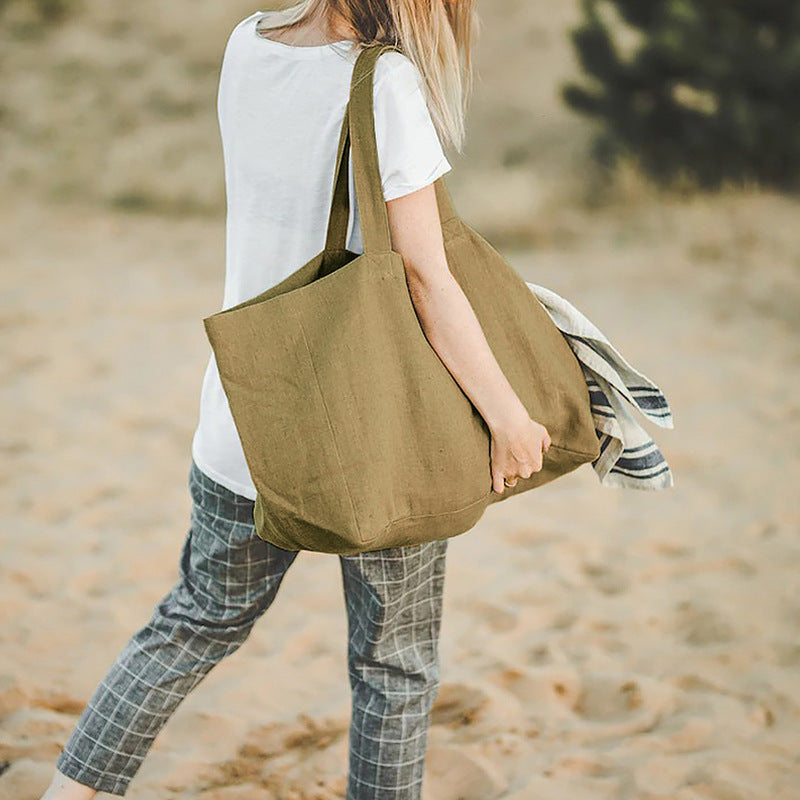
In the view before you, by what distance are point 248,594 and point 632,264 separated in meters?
4.17

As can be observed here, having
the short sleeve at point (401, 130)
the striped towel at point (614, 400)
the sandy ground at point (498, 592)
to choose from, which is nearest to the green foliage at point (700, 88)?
the sandy ground at point (498, 592)

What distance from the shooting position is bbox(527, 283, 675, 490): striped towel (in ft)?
5.11

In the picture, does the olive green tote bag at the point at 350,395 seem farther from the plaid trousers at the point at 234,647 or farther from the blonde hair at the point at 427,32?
the plaid trousers at the point at 234,647

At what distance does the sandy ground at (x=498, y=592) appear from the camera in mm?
2219

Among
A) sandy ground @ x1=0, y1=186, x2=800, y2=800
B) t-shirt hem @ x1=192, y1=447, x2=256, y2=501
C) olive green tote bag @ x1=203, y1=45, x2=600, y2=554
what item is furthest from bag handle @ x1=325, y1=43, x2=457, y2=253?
sandy ground @ x1=0, y1=186, x2=800, y2=800

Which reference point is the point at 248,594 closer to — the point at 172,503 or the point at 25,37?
the point at 172,503

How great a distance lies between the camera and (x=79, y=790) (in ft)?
5.43

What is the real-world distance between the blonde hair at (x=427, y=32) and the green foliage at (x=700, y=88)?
4.87 meters

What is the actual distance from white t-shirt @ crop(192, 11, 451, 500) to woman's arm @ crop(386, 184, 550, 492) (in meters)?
0.04

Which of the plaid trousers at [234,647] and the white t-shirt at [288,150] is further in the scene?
the plaid trousers at [234,647]

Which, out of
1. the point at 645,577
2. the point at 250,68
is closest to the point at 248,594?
the point at 250,68

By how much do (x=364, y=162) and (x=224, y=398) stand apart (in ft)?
1.37

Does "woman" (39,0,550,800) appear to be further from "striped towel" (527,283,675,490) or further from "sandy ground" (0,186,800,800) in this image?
"sandy ground" (0,186,800,800)

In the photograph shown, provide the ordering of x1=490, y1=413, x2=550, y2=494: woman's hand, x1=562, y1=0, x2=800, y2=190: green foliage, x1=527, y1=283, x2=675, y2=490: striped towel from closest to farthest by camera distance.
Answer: x1=490, y1=413, x2=550, y2=494: woman's hand
x1=527, y1=283, x2=675, y2=490: striped towel
x1=562, y1=0, x2=800, y2=190: green foliage
